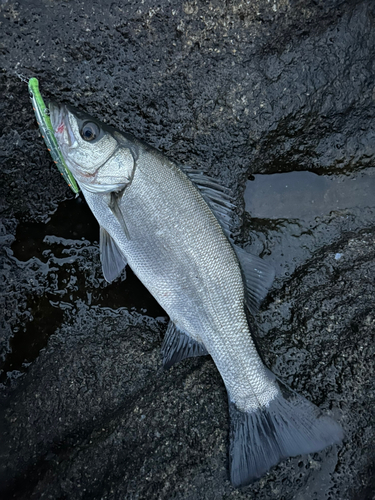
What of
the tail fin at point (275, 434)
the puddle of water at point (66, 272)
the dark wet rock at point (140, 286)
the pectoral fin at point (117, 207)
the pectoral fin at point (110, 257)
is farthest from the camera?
the puddle of water at point (66, 272)

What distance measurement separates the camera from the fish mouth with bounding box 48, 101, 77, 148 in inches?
88.1

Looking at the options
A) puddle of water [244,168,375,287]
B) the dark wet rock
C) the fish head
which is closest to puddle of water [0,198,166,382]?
the dark wet rock

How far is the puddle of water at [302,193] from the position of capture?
9.38 ft

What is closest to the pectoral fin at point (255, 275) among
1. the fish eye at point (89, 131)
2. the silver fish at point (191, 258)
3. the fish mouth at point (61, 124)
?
the silver fish at point (191, 258)

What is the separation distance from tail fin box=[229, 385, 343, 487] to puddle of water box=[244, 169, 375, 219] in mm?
1319

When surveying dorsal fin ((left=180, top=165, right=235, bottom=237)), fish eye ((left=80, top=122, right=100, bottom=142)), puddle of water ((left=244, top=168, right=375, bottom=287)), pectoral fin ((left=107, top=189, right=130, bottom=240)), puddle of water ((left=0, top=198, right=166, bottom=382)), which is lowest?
puddle of water ((left=0, top=198, right=166, bottom=382))

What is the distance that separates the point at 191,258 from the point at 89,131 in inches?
39.0

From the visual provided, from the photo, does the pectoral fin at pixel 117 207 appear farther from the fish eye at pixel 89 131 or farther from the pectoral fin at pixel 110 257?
the fish eye at pixel 89 131

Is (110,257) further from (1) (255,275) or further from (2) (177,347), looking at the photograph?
(1) (255,275)

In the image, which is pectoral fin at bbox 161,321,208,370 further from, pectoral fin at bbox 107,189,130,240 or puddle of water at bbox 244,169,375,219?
puddle of water at bbox 244,169,375,219

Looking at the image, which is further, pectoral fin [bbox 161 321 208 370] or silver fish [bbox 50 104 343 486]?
pectoral fin [bbox 161 321 208 370]

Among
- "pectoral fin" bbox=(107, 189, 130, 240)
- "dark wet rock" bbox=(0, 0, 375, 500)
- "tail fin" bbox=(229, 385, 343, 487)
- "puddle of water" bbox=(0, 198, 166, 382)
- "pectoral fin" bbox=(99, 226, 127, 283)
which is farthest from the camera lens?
"puddle of water" bbox=(0, 198, 166, 382)

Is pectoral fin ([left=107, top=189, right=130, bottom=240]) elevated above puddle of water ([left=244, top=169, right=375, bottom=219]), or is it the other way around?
puddle of water ([left=244, top=169, right=375, bottom=219])

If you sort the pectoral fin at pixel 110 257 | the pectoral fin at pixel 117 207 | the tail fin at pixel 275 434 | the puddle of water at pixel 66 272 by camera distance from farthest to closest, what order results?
the puddle of water at pixel 66 272, the pectoral fin at pixel 110 257, the pectoral fin at pixel 117 207, the tail fin at pixel 275 434
